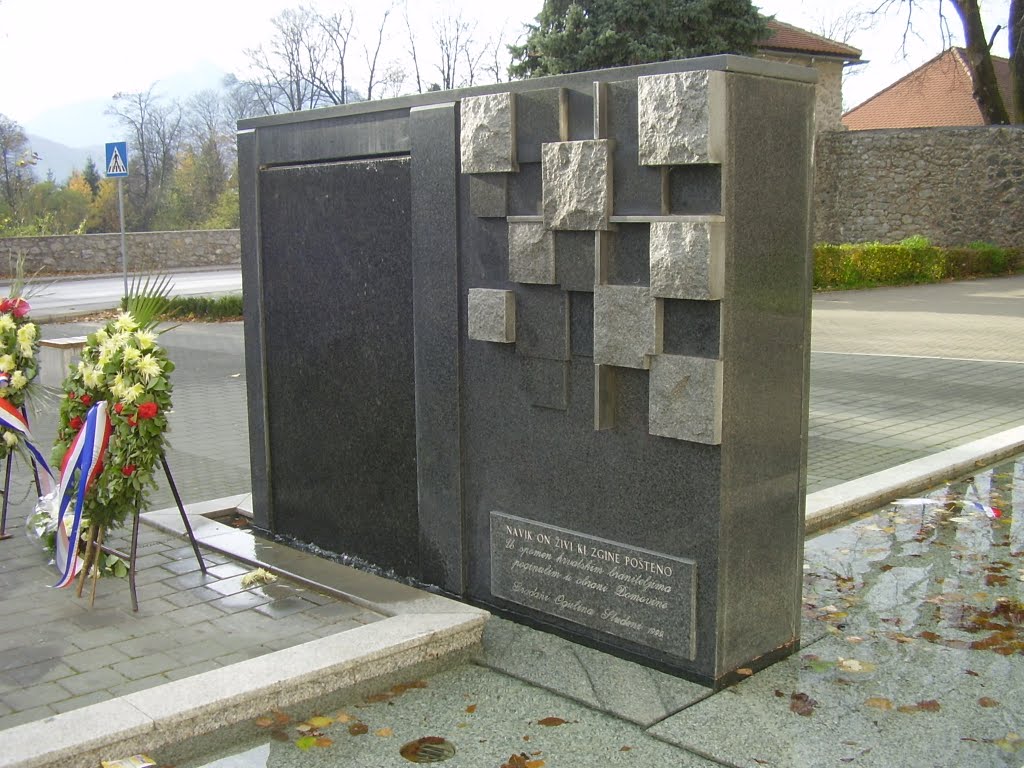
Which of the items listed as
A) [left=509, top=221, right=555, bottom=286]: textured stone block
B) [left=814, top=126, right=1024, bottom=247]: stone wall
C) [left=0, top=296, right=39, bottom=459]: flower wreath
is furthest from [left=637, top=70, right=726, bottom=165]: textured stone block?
[left=814, top=126, right=1024, bottom=247]: stone wall

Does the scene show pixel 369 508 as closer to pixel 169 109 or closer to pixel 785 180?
pixel 785 180

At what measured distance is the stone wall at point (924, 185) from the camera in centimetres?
2986

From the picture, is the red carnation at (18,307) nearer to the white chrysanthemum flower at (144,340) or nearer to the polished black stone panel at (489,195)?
the white chrysanthemum flower at (144,340)

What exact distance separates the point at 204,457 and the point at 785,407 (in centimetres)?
564

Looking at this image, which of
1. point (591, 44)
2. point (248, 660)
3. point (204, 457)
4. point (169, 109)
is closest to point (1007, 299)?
point (591, 44)

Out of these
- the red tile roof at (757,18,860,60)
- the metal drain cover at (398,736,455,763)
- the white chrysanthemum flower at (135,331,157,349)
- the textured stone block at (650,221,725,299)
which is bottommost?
the metal drain cover at (398,736,455,763)

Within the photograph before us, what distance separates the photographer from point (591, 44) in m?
24.3

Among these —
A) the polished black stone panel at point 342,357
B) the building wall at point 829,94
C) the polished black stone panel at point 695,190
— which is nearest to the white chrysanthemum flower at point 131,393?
the polished black stone panel at point 342,357

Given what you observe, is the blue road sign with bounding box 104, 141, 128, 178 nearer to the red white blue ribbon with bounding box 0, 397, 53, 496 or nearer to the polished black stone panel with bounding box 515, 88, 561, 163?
the red white blue ribbon with bounding box 0, 397, 53, 496

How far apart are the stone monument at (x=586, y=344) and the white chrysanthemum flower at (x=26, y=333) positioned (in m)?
1.79

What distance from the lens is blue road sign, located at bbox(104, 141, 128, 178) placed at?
18422mm

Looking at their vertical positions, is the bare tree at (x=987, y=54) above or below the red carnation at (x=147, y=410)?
above

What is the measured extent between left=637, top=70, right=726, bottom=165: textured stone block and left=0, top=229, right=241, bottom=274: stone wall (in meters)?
26.6

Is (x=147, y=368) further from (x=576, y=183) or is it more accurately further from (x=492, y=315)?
(x=576, y=183)
